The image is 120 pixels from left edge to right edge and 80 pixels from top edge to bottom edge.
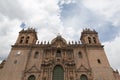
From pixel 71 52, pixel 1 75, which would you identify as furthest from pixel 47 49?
pixel 1 75

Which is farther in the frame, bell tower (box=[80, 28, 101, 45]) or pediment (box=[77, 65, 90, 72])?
bell tower (box=[80, 28, 101, 45])

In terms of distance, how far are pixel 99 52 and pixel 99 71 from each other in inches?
201

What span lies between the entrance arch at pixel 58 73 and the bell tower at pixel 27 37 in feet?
32.2

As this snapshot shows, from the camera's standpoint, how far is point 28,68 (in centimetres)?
2962

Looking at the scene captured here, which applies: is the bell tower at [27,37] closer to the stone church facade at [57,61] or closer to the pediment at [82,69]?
the stone church facade at [57,61]

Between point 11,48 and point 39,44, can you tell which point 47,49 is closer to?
point 39,44

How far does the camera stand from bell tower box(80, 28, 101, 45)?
3535 cm

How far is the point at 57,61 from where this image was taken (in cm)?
2988

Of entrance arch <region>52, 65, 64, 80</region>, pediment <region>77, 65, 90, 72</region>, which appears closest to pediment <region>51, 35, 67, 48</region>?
entrance arch <region>52, 65, 64, 80</region>

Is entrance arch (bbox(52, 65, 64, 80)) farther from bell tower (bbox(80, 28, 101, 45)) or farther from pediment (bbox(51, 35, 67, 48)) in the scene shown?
bell tower (bbox(80, 28, 101, 45))

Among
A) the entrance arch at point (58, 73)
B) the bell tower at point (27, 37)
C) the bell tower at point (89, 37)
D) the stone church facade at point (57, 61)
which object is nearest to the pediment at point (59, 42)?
the stone church facade at point (57, 61)

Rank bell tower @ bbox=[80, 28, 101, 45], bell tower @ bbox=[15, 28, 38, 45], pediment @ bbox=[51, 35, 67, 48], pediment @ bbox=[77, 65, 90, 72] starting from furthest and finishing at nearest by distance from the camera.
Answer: bell tower @ bbox=[80, 28, 101, 45], bell tower @ bbox=[15, 28, 38, 45], pediment @ bbox=[51, 35, 67, 48], pediment @ bbox=[77, 65, 90, 72]

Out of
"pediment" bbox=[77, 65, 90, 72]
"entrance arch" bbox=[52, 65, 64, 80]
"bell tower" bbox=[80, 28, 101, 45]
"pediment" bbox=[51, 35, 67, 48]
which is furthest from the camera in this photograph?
"bell tower" bbox=[80, 28, 101, 45]

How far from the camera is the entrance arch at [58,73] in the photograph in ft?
92.6
